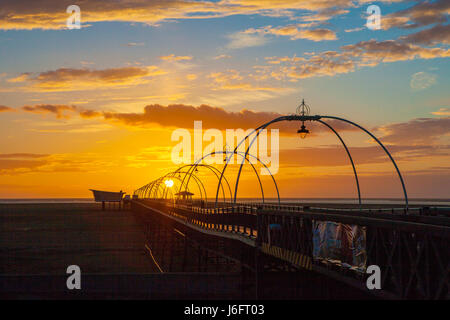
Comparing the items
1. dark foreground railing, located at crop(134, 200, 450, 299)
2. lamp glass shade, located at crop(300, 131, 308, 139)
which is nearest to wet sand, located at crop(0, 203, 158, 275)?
dark foreground railing, located at crop(134, 200, 450, 299)

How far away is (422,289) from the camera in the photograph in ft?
52.1

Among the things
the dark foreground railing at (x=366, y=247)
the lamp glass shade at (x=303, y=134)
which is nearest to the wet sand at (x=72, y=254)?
the dark foreground railing at (x=366, y=247)

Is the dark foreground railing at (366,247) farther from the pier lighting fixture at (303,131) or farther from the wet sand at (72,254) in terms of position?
the wet sand at (72,254)

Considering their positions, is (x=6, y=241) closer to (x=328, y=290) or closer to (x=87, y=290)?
(x=87, y=290)

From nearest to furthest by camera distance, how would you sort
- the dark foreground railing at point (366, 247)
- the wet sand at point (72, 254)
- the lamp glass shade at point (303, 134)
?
the dark foreground railing at point (366, 247)
the lamp glass shade at point (303, 134)
the wet sand at point (72, 254)

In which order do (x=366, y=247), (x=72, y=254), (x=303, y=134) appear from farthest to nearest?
(x=72, y=254)
(x=303, y=134)
(x=366, y=247)

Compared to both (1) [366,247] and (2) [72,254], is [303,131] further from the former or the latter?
(2) [72,254]

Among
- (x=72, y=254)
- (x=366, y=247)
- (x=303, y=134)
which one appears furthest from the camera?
(x=72, y=254)

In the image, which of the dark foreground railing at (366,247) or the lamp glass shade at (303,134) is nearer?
the dark foreground railing at (366,247)

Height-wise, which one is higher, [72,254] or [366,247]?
[366,247]

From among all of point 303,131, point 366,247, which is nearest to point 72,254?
point 303,131

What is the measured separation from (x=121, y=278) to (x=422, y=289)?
1188 inches

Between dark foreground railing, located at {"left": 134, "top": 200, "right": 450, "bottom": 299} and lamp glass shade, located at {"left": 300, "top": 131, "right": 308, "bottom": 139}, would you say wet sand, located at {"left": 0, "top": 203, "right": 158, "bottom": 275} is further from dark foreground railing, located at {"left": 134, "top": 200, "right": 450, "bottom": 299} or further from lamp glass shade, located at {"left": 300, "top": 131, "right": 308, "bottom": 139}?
lamp glass shade, located at {"left": 300, "top": 131, "right": 308, "bottom": 139}
